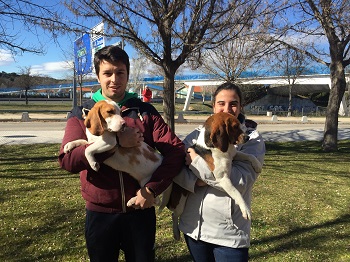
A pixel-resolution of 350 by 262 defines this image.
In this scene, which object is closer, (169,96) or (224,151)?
(224,151)

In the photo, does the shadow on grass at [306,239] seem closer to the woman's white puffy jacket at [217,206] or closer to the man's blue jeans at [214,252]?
the man's blue jeans at [214,252]

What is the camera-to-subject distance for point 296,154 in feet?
41.0

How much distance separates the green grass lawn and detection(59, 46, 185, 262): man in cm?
201

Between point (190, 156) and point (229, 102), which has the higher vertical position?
point (229, 102)

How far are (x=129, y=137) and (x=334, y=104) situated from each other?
1297 centimetres

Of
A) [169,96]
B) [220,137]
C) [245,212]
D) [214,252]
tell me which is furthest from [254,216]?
[169,96]

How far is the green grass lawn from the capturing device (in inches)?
180

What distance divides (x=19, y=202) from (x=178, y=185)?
4917 millimetres

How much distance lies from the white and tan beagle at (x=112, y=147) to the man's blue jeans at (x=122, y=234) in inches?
7.8

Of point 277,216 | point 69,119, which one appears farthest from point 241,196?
point 277,216

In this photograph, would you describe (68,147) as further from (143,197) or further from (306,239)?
(306,239)

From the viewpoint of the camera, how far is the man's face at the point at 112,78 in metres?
2.50

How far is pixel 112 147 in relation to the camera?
2.31 meters

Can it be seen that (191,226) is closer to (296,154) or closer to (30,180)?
(30,180)
